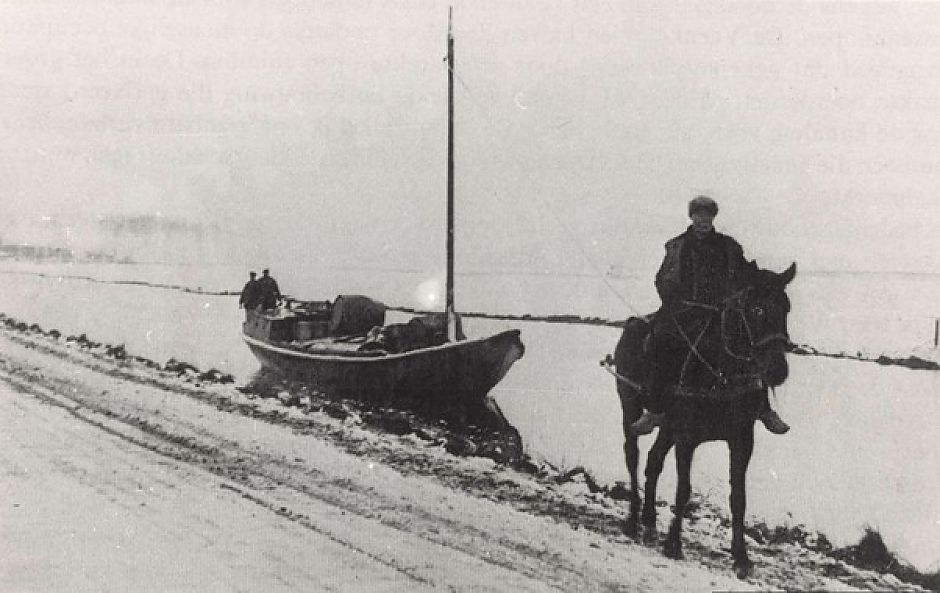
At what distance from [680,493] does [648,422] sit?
21.5 inches

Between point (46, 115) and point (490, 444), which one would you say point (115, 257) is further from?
point (490, 444)

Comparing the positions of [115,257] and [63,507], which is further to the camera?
[115,257]

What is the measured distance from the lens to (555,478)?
6297 millimetres

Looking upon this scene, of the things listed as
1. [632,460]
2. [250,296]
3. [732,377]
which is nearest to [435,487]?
[632,460]

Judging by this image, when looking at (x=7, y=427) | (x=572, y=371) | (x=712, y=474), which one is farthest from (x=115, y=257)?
(x=712, y=474)

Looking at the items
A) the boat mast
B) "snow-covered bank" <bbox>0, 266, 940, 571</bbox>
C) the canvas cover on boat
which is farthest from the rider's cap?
the canvas cover on boat

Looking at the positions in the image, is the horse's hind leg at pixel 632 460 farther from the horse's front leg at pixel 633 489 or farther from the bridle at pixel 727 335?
the bridle at pixel 727 335

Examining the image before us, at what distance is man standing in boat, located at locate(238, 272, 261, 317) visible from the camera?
1145cm

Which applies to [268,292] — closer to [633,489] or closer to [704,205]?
[633,489]

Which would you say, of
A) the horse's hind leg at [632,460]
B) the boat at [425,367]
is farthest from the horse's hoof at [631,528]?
the boat at [425,367]

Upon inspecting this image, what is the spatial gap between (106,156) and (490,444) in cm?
568

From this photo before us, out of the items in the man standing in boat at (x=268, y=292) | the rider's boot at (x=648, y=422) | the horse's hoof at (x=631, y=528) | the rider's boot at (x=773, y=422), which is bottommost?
the horse's hoof at (x=631, y=528)

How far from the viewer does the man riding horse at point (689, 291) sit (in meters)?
4.37

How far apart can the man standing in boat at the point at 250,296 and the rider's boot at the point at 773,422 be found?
8.82 meters
